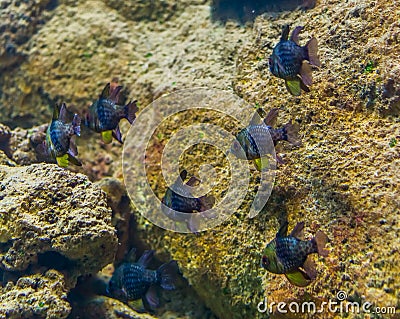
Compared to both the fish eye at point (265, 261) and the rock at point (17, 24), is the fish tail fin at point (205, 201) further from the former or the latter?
the rock at point (17, 24)

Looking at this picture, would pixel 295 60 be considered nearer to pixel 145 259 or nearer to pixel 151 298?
pixel 145 259

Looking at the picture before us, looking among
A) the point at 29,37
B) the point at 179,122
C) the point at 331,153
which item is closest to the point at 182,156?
the point at 179,122

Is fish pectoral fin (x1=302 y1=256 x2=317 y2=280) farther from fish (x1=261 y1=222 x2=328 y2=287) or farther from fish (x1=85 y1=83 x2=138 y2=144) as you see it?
fish (x1=85 y1=83 x2=138 y2=144)

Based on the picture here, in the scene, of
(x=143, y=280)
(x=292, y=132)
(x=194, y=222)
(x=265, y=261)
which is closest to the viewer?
(x=265, y=261)

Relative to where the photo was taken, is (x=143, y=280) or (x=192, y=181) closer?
(x=192, y=181)

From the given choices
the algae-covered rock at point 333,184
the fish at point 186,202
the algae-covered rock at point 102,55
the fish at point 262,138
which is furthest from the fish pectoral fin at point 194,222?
the algae-covered rock at point 102,55

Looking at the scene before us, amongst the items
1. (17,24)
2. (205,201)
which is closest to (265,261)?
(205,201)

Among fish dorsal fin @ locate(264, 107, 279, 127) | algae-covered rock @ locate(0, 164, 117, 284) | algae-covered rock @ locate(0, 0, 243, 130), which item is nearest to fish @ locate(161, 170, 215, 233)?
algae-covered rock @ locate(0, 164, 117, 284)
